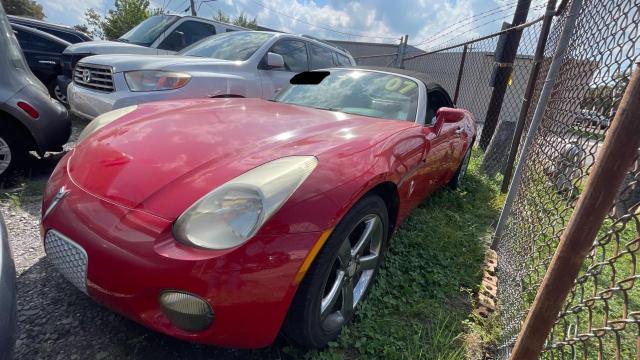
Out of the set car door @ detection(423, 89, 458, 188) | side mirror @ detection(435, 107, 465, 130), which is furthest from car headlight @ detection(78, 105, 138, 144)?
side mirror @ detection(435, 107, 465, 130)

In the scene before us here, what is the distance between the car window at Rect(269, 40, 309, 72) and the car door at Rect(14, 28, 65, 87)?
4.00 m

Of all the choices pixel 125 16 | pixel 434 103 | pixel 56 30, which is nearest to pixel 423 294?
pixel 434 103

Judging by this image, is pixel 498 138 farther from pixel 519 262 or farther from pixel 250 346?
pixel 250 346

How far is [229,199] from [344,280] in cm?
72

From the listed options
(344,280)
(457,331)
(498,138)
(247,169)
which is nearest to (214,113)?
(247,169)

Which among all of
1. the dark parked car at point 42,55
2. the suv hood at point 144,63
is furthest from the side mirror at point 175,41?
the suv hood at point 144,63

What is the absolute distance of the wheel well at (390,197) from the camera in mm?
1832

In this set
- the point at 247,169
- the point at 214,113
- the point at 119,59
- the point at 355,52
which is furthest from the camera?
the point at 355,52

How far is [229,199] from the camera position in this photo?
1.29m

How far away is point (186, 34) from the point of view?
6473mm

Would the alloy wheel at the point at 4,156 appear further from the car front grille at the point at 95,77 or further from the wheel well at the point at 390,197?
the wheel well at the point at 390,197

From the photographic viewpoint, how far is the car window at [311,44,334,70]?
5.48 meters

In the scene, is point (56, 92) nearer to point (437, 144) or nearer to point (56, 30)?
point (56, 30)

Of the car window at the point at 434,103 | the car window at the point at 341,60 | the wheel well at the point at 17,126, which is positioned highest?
the car window at the point at 434,103
